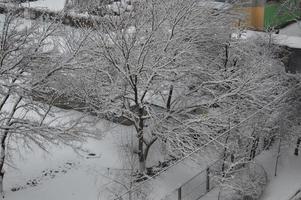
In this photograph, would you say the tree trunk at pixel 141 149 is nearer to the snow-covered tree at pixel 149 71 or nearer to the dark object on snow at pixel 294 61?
the snow-covered tree at pixel 149 71

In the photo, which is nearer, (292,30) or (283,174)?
(283,174)

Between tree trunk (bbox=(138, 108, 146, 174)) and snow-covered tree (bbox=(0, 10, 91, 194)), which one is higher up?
snow-covered tree (bbox=(0, 10, 91, 194))

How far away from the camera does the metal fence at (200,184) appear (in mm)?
19859

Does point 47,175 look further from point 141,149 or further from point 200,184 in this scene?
point 200,184

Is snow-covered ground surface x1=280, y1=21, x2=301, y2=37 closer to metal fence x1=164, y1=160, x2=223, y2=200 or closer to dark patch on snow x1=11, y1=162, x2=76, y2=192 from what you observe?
metal fence x1=164, y1=160, x2=223, y2=200

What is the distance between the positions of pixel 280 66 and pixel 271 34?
1574 mm

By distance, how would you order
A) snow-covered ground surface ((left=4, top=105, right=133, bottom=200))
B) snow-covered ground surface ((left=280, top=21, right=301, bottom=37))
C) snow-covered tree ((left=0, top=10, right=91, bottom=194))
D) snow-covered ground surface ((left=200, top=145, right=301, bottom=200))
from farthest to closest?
snow-covered ground surface ((left=280, top=21, right=301, bottom=37)) → snow-covered ground surface ((left=200, top=145, right=301, bottom=200)) → snow-covered ground surface ((left=4, top=105, right=133, bottom=200)) → snow-covered tree ((left=0, top=10, right=91, bottom=194))

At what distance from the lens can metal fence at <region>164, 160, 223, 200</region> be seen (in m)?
19.9

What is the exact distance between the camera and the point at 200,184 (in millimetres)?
20547

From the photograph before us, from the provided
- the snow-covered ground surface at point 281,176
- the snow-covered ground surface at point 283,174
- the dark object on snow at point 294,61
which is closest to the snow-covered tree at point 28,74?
the snow-covered ground surface at point 281,176

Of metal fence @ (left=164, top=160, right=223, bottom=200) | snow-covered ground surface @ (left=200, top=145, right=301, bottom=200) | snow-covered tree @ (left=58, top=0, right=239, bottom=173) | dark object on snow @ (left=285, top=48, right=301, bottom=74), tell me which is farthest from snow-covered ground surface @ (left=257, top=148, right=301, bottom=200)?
dark object on snow @ (left=285, top=48, right=301, bottom=74)

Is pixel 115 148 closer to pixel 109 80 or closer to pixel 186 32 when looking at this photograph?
pixel 109 80

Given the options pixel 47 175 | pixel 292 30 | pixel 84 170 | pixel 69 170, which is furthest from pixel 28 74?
pixel 292 30

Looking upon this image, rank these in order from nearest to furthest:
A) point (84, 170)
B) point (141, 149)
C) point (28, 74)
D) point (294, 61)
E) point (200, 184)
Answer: point (28, 74) < point (141, 149) < point (84, 170) < point (200, 184) < point (294, 61)
